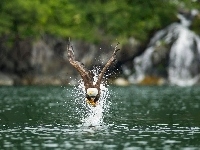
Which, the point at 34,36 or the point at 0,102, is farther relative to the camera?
the point at 34,36

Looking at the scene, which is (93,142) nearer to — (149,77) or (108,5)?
(149,77)

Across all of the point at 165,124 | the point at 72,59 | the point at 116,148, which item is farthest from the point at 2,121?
the point at 116,148

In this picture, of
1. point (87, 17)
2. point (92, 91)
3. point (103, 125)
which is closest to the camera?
point (92, 91)

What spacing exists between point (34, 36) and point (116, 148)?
9438 centimetres

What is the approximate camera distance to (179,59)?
5217 inches

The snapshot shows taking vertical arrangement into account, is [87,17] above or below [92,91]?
above

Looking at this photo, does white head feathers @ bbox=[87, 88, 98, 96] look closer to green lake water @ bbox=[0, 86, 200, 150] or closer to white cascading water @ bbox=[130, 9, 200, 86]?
green lake water @ bbox=[0, 86, 200, 150]

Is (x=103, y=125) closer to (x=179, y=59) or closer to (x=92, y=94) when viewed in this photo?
(x=92, y=94)

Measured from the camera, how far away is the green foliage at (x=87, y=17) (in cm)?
13138

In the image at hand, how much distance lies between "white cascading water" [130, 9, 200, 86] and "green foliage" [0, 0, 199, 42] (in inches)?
244

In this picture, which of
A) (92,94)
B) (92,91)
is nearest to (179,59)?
(92,94)

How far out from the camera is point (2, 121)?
56.9m

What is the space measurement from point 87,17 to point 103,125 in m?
94.6

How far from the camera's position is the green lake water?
41.9 metres
